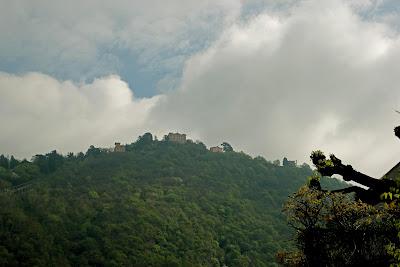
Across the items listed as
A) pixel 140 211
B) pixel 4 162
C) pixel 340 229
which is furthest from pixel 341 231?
pixel 4 162

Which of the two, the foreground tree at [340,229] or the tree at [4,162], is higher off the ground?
the tree at [4,162]

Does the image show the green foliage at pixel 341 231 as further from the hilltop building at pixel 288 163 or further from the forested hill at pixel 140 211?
the hilltop building at pixel 288 163

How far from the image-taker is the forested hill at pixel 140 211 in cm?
9531

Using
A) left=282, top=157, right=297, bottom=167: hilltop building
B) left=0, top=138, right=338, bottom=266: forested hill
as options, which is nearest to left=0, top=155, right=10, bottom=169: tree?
left=0, top=138, right=338, bottom=266: forested hill

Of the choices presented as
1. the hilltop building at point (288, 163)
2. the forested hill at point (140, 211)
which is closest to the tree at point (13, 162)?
the forested hill at point (140, 211)

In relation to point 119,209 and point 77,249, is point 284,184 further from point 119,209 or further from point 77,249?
point 77,249

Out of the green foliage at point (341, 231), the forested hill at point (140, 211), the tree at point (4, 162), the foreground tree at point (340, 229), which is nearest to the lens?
the foreground tree at point (340, 229)

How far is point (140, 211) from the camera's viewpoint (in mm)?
117438

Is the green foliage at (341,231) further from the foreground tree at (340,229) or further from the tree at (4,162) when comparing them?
the tree at (4,162)

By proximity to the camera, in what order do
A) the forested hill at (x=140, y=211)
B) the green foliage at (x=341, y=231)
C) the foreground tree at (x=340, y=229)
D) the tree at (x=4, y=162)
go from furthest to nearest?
1. the tree at (x=4, y=162)
2. the forested hill at (x=140, y=211)
3. the green foliage at (x=341, y=231)
4. the foreground tree at (x=340, y=229)

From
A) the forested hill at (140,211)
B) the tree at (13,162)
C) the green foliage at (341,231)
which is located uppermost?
the tree at (13,162)

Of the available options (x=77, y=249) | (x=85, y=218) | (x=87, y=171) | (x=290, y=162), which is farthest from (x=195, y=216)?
(x=290, y=162)

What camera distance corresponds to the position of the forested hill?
9531 cm

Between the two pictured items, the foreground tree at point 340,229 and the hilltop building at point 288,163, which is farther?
the hilltop building at point 288,163
